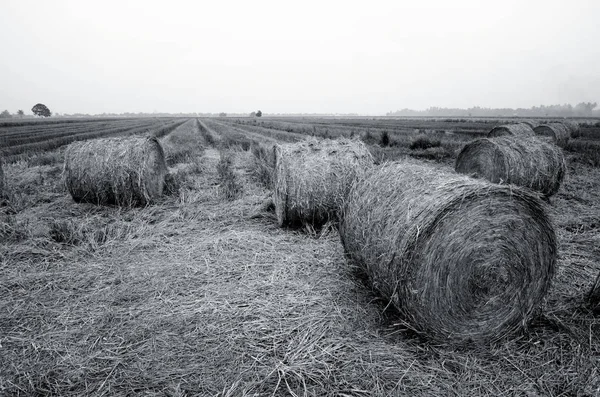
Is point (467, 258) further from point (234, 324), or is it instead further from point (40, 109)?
point (40, 109)

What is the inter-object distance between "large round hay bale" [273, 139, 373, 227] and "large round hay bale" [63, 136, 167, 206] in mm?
3170

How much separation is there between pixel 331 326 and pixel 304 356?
484 mm

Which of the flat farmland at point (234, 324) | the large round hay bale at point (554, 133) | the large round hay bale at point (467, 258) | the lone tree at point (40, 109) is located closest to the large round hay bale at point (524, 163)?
the flat farmland at point (234, 324)

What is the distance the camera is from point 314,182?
5652 mm

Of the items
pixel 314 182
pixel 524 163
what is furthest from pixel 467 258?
pixel 524 163

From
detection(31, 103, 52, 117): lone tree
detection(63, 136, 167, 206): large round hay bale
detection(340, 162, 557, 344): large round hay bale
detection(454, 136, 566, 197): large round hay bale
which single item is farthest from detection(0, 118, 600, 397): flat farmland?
detection(31, 103, 52, 117): lone tree

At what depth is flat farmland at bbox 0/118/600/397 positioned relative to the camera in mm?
2660

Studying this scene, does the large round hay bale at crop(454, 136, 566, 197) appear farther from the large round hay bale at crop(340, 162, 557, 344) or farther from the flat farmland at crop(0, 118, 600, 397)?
the large round hay bale at crop(340, 162, 557, 344)

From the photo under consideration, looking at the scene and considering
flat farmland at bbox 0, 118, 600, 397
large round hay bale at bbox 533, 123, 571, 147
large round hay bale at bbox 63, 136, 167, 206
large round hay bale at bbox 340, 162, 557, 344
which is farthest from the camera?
large round hay bale at bbox 533, 123, 571, 147

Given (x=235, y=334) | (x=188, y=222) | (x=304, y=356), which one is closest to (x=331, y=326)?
(x=304, y=356)

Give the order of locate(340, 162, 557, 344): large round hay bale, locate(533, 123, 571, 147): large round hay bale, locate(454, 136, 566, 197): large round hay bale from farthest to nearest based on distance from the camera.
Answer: locate(533, 123, 571, 147): large round hay bale
locate(454, 136, 566, 197): large round hay bale
locate(340, 162, 557, 344): large round hay bale

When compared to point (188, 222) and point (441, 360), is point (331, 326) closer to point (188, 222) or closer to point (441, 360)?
point (441, 360)

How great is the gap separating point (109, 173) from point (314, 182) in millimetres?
4352

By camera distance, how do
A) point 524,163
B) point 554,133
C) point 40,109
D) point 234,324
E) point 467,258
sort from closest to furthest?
point 467,258, point 234,324, point 524,163, point 554,133, point 40,109
